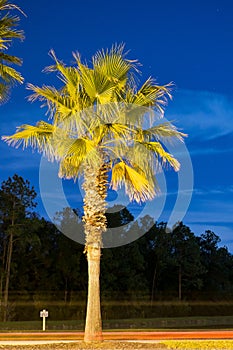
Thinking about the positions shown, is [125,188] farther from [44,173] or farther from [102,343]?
[102,343]

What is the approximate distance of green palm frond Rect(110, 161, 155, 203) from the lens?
16.0 m

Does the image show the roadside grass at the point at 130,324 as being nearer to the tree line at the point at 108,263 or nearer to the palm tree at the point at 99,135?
the tree line at the point at 108,263

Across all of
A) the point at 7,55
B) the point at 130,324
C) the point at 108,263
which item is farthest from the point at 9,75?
the point at 108,263

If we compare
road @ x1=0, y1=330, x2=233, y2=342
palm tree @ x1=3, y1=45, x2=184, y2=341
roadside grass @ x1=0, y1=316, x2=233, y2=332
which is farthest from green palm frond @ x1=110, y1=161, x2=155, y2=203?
roadside grass @ x1=0, y1=316, x2=233, y2=332

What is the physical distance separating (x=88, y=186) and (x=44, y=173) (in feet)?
4.73

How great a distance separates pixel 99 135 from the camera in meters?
16.0

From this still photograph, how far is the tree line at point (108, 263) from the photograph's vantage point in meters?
41.9

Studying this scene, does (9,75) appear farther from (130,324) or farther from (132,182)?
(130,324)

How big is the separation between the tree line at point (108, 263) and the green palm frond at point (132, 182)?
82.0 ft

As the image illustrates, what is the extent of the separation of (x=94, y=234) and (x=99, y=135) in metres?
2.63

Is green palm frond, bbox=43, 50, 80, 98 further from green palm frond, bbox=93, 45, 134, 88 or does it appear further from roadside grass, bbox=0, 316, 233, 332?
roadside grass, bbox=0, 316, 233, 332

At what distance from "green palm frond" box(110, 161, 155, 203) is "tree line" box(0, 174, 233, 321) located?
25009 millimetres

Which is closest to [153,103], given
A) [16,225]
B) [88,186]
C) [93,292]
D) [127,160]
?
[127,160]

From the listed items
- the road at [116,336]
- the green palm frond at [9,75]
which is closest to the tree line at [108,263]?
the road at [116,336]
